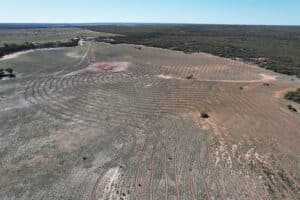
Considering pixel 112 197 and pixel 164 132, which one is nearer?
pixel 112 197

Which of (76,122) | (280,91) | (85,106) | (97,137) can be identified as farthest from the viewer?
(280,91)

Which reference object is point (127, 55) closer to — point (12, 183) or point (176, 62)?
point (176, 62)

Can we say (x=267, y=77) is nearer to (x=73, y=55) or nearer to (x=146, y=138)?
Answer: (x=146, y=138)

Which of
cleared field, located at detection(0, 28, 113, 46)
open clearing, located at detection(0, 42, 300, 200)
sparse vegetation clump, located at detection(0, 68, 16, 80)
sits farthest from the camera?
cleared field, located at detection(0, 28, 113, 46)

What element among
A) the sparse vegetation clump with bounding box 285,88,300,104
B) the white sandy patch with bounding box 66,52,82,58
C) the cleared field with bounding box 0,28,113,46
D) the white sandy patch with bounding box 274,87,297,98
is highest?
the sparse vegetation clump with bounding box 285,88,300,104

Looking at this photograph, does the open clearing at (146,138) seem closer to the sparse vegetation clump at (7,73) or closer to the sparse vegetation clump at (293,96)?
the sparse vegetation clump at (293,96)

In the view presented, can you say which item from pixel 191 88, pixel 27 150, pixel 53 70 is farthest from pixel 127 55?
pixel 27 150

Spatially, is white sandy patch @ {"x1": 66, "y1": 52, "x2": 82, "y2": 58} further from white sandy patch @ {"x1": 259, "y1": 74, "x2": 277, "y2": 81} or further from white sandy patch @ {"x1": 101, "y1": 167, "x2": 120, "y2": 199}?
white sandy patch @ {"x1": 101, "y1": 167, "x2": 120, "y2": 199}

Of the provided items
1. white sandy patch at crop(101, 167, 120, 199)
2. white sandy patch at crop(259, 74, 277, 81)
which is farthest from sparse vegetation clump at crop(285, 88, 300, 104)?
white sandy patch at crop(101, 167, 120, 199)

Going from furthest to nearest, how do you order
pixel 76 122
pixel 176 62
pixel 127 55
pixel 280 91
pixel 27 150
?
pixel 127 55 → pixel 176 62 → pixel 280 91 → pixel 76 122 → pixel 27 150
